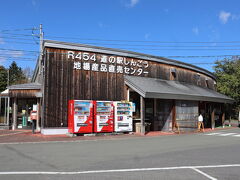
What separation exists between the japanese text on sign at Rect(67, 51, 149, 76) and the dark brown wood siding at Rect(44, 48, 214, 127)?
0.09 meters

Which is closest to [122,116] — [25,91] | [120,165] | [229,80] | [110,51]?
[110,51]

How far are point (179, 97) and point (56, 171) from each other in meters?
14.8

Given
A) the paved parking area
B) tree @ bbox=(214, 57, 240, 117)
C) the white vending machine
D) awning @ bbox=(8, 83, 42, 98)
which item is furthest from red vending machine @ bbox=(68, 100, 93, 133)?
tree @ bbox=(214, 57, 240, 117)

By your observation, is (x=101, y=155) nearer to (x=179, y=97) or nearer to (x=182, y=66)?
(x=179, y=97)

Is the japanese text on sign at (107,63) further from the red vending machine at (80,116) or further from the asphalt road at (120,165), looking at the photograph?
the asphalt road at (120,165)

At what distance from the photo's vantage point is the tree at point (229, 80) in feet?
113

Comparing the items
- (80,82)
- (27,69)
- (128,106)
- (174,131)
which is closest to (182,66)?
(174,131)

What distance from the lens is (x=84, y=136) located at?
1659 centimetres

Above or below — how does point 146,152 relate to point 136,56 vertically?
below

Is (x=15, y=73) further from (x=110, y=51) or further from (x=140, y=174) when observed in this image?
(x=140, y=174)

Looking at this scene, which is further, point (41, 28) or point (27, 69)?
point (27, 69)

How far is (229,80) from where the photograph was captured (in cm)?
3569

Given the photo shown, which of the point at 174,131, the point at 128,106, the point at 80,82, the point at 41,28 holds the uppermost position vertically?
the point at 41,28

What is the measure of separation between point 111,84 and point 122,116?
122 inches
